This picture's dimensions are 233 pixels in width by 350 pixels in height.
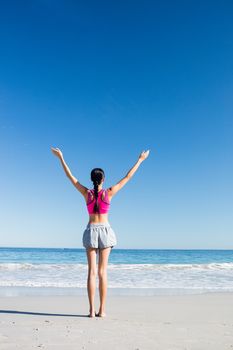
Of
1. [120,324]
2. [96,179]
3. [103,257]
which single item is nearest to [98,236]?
[103,257]

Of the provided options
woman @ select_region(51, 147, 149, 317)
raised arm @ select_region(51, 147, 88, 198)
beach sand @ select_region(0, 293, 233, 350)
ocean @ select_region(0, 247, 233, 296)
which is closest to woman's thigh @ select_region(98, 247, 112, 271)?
woman @ select_region(51, 147, 149, 317)

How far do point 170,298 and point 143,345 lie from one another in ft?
11.8

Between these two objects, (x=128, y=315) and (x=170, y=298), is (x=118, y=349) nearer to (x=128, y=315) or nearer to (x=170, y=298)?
(x=128, y=315)

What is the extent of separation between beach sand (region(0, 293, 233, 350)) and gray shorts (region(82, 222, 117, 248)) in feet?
3.06

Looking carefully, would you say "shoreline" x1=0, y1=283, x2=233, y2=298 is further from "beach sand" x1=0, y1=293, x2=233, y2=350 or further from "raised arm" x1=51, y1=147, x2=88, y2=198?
"raised arm" x1=51, y1=147, x2=88, y2=198

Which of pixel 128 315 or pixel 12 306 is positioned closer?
pixel 128 315

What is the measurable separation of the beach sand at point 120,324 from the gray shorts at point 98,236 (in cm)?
93

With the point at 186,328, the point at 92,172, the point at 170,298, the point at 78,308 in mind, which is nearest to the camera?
the point at 186,328

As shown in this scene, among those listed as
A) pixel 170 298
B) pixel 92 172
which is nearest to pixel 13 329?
pixel 92 172

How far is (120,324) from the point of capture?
14.9 ft

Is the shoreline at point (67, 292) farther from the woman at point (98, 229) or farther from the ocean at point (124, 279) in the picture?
the woman at point (98, 229)

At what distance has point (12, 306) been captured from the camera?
611cm

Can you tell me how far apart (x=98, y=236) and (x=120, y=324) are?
1.10 metres

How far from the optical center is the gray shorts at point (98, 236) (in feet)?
16.4
